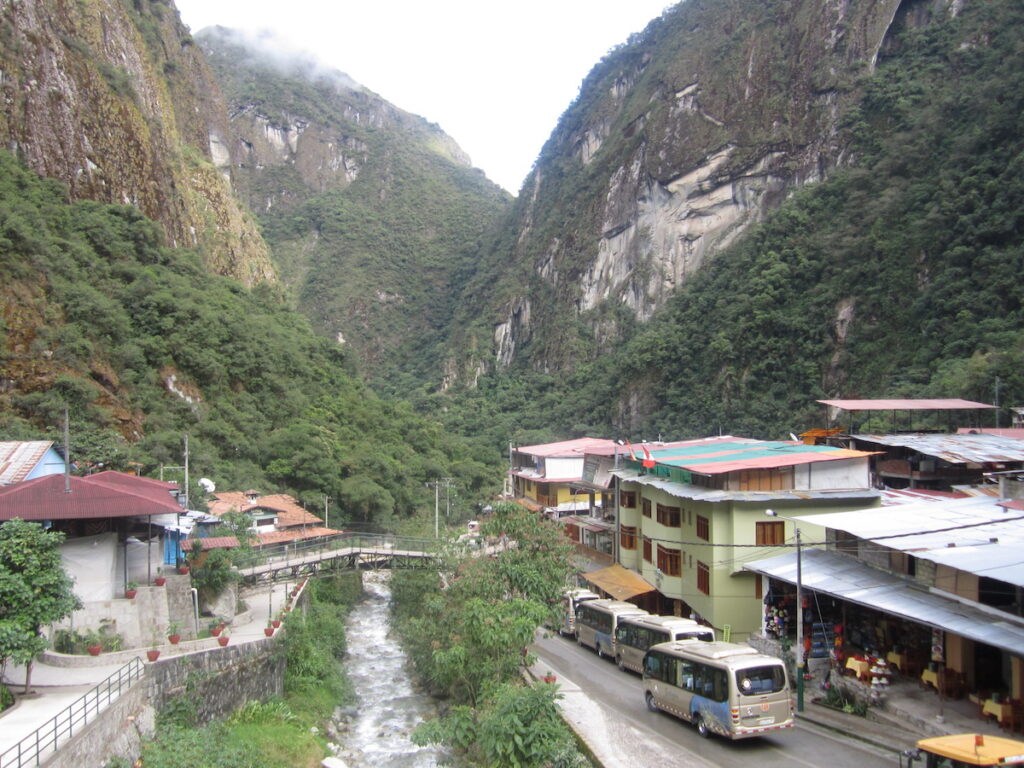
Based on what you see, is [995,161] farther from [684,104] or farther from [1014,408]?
[684,104]

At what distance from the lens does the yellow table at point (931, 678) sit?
52.8 ft

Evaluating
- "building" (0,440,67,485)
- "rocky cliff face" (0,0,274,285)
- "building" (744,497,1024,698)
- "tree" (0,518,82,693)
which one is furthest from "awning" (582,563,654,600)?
"rocky cliff face" (0,0,274,285)

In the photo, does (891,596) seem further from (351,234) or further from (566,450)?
(351,234)

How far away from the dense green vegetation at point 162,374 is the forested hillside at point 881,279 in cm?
3242

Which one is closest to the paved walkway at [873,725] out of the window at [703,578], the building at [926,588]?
the building at [926,588]

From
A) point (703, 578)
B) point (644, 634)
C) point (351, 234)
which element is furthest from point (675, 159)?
point (644, 634)

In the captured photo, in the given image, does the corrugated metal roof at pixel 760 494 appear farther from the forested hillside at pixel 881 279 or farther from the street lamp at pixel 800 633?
the forested hillside at pixel 881 279

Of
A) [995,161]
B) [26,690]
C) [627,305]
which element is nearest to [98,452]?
[26,690]

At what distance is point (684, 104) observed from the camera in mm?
113500

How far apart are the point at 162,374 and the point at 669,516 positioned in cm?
3140

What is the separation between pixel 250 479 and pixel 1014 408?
137 ft

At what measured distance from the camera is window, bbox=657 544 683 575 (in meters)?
28.5

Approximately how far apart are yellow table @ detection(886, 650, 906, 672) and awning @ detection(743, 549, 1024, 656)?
5.27 ft

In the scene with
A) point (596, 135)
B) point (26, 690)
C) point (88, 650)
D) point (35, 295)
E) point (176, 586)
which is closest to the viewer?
point (26, 690)
